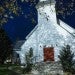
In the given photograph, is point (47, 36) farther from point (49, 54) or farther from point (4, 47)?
point (4, 47)

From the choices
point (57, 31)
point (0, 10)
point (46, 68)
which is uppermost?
point (0, 10)

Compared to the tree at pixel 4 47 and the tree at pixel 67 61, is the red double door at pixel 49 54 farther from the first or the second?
the tree at pixel 4 47

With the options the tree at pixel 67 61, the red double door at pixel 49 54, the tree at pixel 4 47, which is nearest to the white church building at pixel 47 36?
the red double door at pixel 49 54

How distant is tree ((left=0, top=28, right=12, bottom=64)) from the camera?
56.9 m

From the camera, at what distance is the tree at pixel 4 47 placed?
5691cm

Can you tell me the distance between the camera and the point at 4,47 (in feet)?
187

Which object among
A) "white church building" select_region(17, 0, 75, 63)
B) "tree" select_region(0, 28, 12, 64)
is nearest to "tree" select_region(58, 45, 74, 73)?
"white church building" select_region(17, 0, 75, 63)

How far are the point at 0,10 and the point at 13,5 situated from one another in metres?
0.56

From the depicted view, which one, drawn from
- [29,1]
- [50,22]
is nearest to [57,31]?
[50,22]

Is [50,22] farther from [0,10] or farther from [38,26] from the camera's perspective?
[0,10]

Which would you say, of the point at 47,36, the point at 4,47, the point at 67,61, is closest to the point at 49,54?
the point at 47,36

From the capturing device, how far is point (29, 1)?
36.5ft

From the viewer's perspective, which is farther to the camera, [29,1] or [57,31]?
[57,31]

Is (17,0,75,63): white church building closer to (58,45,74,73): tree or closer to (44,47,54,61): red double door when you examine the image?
(44,47,54,61): red double door
